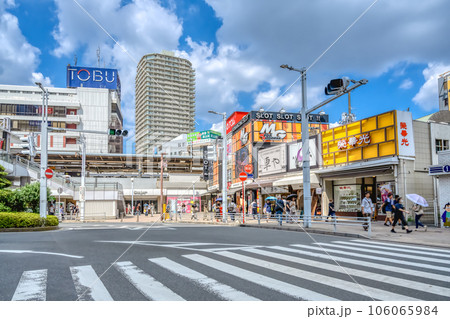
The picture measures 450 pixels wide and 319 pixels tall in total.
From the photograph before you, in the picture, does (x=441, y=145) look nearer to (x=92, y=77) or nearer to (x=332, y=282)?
(x=332, y=282)

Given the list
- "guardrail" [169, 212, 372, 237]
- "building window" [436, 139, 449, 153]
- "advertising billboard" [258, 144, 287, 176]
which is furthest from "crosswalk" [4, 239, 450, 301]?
"advertising billboard" [258, 144, 287, 176]

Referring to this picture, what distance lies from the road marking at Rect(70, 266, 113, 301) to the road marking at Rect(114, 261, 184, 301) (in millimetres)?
472

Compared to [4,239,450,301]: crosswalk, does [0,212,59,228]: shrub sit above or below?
above

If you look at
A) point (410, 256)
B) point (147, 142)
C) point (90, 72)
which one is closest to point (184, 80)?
point (147, 142)

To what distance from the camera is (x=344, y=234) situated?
14.6 m

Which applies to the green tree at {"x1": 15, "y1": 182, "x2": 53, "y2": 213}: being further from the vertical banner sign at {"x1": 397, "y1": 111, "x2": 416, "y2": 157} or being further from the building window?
the building window

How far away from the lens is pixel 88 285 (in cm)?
551

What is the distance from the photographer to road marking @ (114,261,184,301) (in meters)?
4.87

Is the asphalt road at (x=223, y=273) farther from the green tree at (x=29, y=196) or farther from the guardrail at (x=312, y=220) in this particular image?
the green tree at (x=29, y=196)

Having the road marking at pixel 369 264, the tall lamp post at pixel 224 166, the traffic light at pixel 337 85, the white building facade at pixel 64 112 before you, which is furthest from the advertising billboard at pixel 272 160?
the white building facade at pixel 64 112

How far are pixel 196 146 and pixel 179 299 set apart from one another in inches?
4163

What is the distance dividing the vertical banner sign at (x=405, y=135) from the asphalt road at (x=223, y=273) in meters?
11.3

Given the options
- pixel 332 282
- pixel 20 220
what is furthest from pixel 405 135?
pixel 20 220

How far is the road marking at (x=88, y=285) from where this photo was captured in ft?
16.0
